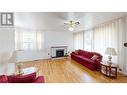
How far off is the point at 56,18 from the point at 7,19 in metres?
0.74

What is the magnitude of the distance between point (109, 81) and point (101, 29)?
30.9 inches

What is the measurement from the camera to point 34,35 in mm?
1902

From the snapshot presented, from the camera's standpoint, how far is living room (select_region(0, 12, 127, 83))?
1648 mm

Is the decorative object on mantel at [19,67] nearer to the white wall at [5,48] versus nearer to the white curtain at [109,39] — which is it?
the white wall at [5,48]

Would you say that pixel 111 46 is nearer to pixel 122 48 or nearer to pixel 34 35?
pixel 122 48

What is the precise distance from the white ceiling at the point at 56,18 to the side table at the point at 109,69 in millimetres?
662

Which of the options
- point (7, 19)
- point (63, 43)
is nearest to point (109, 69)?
point (63, 43)

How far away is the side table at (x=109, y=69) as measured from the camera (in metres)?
1.75

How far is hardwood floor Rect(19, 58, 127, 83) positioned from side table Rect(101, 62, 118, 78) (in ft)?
0.22

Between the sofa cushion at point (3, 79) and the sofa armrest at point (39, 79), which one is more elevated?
the sofa cushion at point (3, 79)

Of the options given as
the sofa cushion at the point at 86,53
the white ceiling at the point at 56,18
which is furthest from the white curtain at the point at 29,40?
the sofa cushion at the point at 86,53

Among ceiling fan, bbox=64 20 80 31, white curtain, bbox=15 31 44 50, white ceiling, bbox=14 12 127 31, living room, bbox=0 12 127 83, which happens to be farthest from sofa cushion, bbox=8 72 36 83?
ceiling fan, bbox=64 20 80 31
